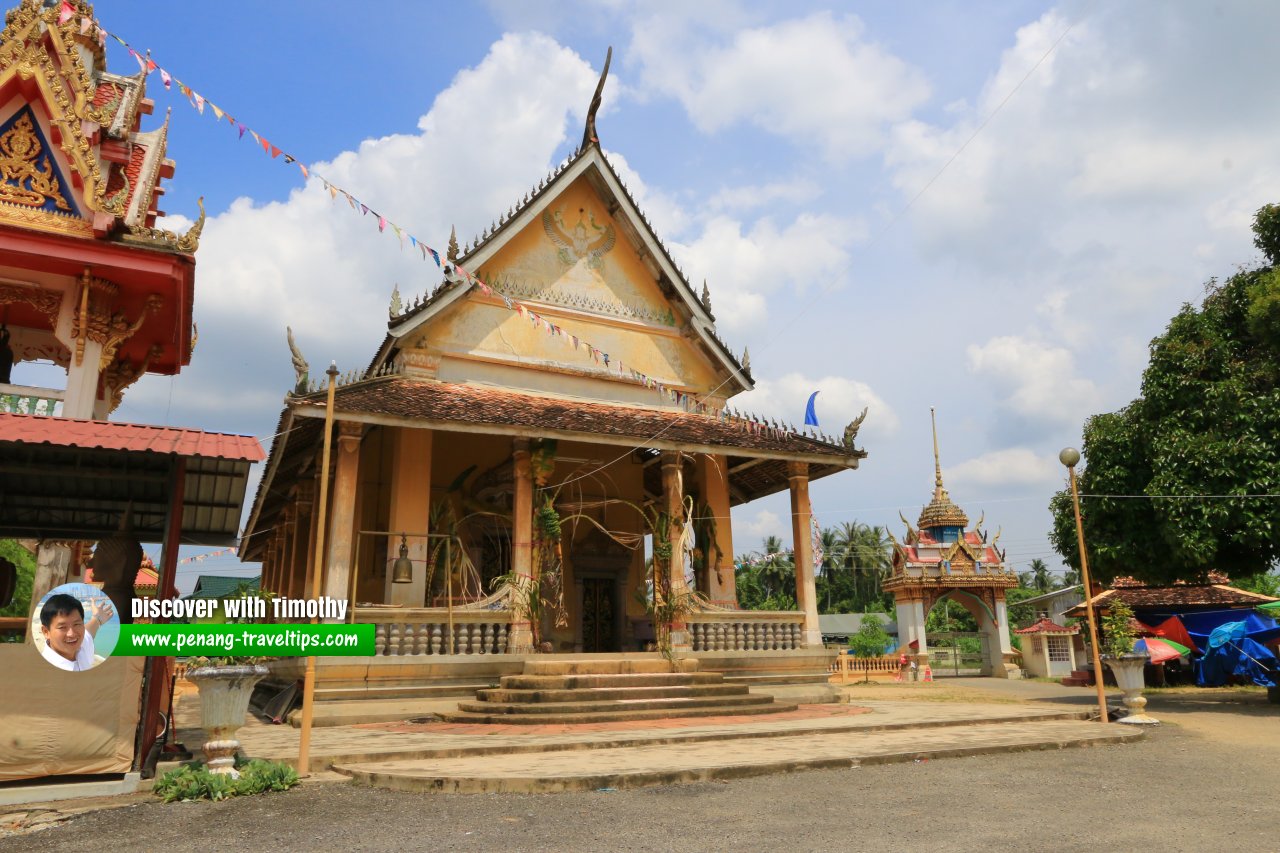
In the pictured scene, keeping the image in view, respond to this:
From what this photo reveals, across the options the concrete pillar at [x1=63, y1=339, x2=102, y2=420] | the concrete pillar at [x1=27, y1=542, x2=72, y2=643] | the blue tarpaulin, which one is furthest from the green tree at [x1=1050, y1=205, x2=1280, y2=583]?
the concrete pillar at [x1=27, y1=542, x2=72, y2=643]

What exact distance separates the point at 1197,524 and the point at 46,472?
17010 mm

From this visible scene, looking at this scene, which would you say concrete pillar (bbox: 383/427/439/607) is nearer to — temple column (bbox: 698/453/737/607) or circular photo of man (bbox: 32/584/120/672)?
temple column (bbox: 698/453/737/607)

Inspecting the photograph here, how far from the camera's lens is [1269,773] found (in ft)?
26.5

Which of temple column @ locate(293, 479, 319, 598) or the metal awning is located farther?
temple column @ locate(293, 479, 319, 598)

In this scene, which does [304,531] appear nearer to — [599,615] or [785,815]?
[599,615]

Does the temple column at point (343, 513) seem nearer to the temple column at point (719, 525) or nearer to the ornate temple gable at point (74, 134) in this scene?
the ornate temple gable at point (74, 134)

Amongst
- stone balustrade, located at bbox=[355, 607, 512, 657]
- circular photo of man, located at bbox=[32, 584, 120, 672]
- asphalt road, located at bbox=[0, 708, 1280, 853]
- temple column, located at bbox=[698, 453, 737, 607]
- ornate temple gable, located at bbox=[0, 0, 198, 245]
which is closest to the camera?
asphalt road, located at bbox=[0, 708, 1280, 853]

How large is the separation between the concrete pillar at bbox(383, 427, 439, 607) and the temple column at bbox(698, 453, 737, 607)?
518cm

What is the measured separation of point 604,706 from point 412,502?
4.86m

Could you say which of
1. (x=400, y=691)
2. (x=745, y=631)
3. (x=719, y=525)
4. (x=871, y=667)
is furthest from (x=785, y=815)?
(x=871, y=667)

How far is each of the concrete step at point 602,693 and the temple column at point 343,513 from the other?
2.49 m

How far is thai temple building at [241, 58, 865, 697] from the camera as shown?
12.6 meters

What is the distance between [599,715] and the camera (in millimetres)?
10977

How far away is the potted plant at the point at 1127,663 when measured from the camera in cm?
1232
